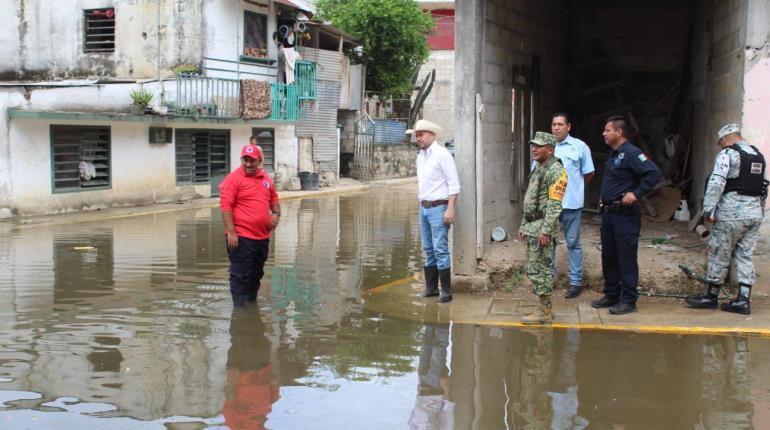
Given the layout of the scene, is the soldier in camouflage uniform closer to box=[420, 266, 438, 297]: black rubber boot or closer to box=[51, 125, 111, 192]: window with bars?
box=[420, 266, 438, 297]: black rubber boot

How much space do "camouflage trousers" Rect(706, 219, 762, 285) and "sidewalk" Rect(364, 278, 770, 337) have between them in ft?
1.19

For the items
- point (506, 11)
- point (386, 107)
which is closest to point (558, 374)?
point (506, 11)

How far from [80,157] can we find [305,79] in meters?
9.58

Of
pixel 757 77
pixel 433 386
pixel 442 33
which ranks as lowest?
pixel 433 386

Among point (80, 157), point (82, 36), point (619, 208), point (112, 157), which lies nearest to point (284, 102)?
point (82, 36)

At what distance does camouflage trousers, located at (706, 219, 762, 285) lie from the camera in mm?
7430

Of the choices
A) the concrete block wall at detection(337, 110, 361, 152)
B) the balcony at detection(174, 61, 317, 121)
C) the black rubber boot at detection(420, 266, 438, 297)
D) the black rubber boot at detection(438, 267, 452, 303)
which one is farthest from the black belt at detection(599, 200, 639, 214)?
the concrete block wall at detection(337, 110, 361, 152)

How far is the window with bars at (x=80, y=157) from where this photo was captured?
18766mm

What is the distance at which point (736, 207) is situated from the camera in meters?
7.40

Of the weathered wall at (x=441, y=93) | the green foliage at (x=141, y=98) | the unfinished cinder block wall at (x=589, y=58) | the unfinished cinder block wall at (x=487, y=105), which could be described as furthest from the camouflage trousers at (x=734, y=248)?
the weathered wall at (x=441, y=93)

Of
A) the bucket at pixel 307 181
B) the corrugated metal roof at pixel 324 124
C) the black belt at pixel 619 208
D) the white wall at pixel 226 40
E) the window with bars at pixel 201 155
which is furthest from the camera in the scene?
the corrugated metal roof at pixel 324 124

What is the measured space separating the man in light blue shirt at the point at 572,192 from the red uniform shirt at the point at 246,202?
304 cm

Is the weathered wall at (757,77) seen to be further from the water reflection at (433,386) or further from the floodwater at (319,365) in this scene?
the water reflection at (433,386)

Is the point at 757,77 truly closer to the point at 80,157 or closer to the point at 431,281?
the point at 431,281
